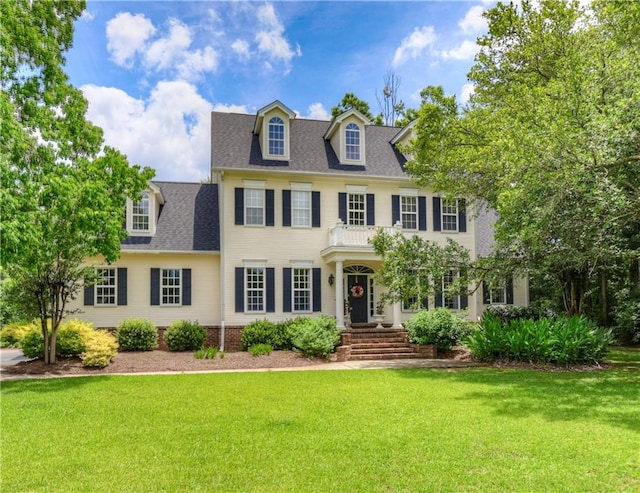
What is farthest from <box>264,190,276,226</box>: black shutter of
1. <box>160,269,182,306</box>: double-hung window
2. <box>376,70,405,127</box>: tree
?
<box>376,70,405,127</box>: tree

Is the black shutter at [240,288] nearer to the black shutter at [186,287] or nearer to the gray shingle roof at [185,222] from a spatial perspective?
the gray shingle roof at [185,222]

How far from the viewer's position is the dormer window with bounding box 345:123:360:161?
830 inches

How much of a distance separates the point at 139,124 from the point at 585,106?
12568 mm

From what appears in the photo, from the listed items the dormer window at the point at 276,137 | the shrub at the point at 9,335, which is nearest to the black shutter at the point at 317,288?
the dormer window at the point at 276,137

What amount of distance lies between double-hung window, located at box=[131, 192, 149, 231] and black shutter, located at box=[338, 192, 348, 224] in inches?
307

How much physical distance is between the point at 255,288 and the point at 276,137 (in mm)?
6272

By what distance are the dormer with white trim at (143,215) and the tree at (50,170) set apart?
4.68 metres

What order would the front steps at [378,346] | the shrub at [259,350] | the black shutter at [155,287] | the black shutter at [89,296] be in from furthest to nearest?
1. the black shutter at [155,287]
2. the black shutter at [89,296]
3. the front steps at [378,346]
4. the shrub at [259,350]

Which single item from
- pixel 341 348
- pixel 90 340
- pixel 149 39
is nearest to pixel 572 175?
pixel 341 348

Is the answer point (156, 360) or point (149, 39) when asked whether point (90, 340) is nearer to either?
point (156, 360)

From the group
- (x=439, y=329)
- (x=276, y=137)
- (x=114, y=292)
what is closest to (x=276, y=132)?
(x=276, y=137)

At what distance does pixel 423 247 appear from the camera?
51.9 feet

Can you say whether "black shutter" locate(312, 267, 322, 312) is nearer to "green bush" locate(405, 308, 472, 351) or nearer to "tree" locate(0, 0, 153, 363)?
"green bush" locate(405, 308, 472, 351)

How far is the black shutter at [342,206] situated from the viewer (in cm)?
2044
